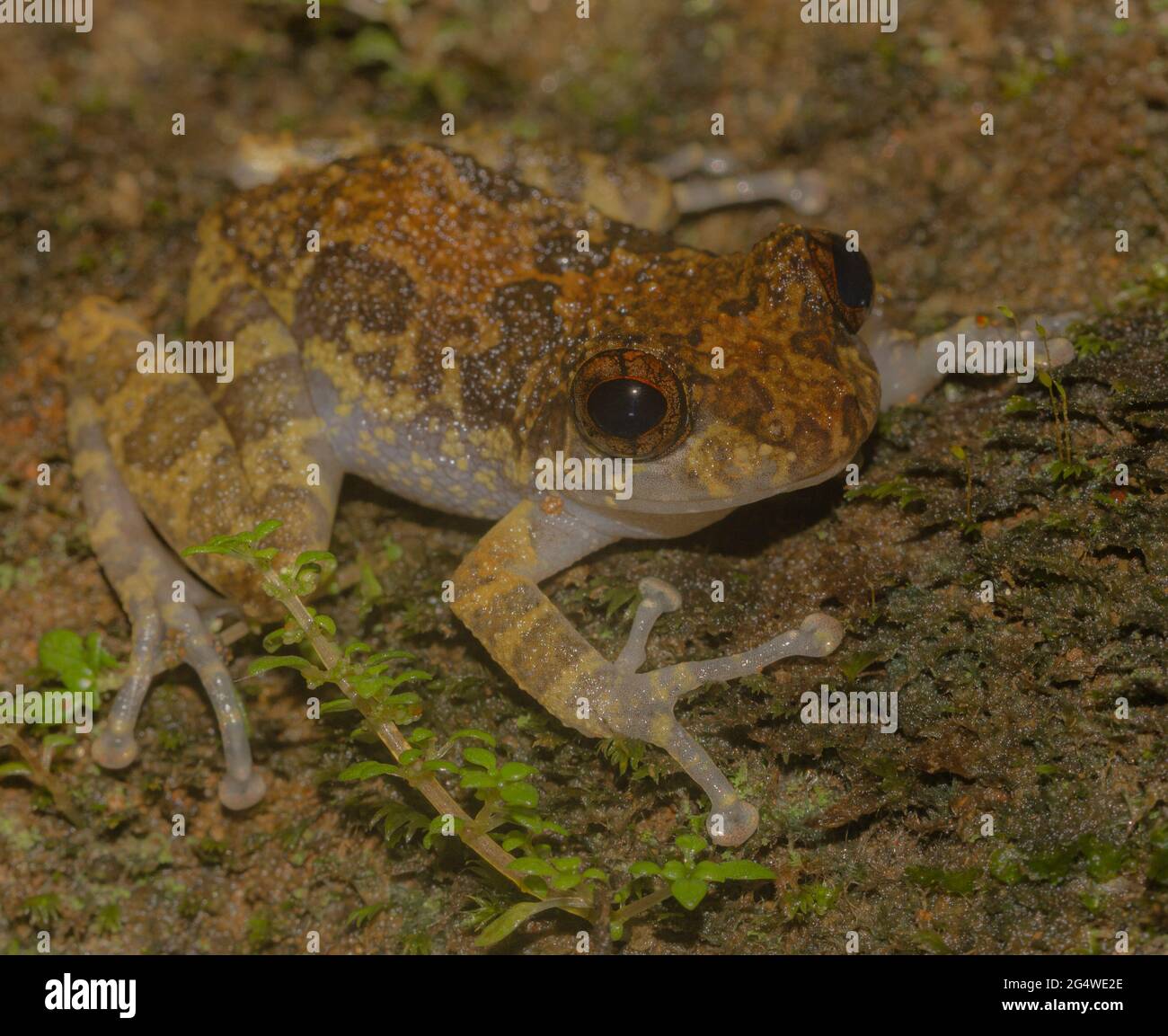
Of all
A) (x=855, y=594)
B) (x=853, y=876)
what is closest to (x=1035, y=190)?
(x=855, y=594)

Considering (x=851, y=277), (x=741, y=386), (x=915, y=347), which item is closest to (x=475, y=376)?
(x=741, y=386)

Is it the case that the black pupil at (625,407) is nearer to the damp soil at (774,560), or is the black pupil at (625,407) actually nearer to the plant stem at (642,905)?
the damp soil at (774,560)

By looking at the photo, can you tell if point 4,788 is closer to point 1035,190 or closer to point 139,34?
point 139,34

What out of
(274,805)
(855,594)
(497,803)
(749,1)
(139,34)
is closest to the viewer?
(497,803)

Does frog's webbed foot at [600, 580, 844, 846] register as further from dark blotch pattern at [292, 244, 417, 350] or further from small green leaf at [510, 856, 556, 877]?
dark blotch pattern at [292, 244, 417, 350]

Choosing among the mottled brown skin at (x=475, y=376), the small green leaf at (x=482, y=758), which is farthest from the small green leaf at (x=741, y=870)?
the small green leaf at (x=482, y=758)
